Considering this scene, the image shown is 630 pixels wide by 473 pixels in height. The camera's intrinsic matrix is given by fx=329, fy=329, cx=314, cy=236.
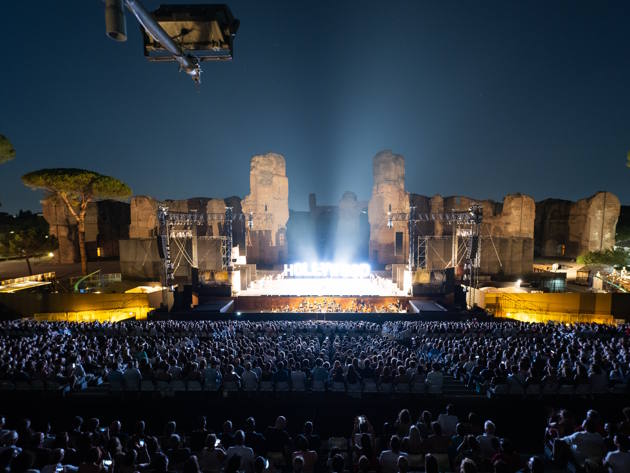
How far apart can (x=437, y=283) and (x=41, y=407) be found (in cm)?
1953

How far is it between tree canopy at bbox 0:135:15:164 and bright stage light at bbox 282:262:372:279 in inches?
781

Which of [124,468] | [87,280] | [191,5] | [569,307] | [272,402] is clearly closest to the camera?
Result: [124,468]

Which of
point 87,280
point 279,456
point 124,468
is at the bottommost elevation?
point 87,280

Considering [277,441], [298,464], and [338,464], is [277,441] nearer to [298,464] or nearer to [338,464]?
[298,464]

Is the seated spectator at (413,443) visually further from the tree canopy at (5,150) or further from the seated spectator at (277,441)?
the tree canopy at (5,150)

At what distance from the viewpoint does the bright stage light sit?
2586 centimetres

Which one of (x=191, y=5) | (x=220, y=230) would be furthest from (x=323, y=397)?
(x=220, y=230)

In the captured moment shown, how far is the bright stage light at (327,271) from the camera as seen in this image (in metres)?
25.9

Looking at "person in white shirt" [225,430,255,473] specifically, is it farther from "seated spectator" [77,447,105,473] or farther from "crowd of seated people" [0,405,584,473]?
"seated spectator" [77,447,105,473]

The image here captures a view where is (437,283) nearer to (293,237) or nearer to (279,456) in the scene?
(279,456)

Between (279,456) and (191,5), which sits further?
(191,5)

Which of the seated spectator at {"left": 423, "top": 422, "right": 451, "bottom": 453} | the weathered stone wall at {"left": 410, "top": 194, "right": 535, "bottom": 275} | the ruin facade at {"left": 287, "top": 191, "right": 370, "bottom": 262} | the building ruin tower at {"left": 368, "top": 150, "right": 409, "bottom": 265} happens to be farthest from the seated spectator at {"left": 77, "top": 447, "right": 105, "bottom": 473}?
the ruin facade at {"left": 287, "top": 191, "right": 370, "bottom": 262}

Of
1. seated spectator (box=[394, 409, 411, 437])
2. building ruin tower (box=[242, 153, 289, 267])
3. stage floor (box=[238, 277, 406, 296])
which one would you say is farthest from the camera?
building ruin tower (box=[242, 153, 289, 267])

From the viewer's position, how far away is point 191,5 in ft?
18.3
